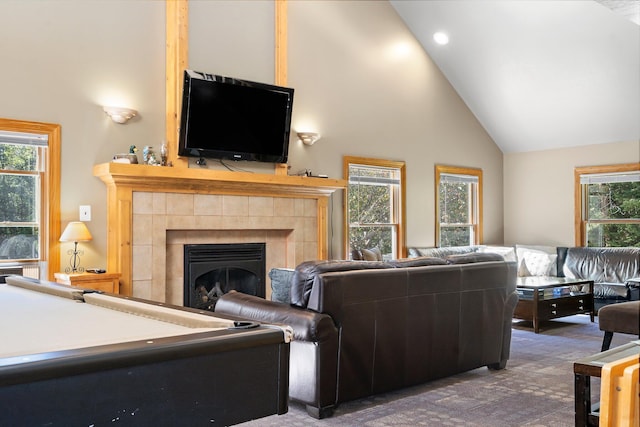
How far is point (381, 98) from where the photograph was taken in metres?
7.73

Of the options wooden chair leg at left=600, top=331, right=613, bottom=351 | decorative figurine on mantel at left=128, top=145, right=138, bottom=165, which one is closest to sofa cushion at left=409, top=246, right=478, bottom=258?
wooden chair leg at left=600, top=331, right=613, bottom=351

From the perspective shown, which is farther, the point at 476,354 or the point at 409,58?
the point at 409,58

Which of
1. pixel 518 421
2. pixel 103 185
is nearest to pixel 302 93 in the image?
pixel 103 185

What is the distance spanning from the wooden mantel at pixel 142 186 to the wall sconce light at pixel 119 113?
495 mm

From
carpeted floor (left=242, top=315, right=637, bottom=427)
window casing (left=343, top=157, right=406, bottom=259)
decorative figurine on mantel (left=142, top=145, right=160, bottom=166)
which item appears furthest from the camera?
window casing (left=343, top=157, right=406, bottom=259)

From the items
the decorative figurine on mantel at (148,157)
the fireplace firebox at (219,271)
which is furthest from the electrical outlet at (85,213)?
the fireplace firebox at (219,271)

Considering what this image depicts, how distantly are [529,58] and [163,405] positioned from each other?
726cm

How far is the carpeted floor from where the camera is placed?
134 inches

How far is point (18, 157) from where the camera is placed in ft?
16.5

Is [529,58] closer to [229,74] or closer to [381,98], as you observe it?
[381,98]

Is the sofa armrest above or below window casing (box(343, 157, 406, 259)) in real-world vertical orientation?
below

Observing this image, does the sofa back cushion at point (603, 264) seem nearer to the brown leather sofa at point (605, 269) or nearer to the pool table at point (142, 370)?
the brown leather sofa at point (605, 269)

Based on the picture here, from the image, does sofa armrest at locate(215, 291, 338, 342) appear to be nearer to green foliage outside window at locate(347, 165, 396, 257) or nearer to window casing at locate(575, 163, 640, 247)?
green foliage outside window at locate(347, 165, 396, 257)

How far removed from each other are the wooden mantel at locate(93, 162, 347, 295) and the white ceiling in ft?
10.4
